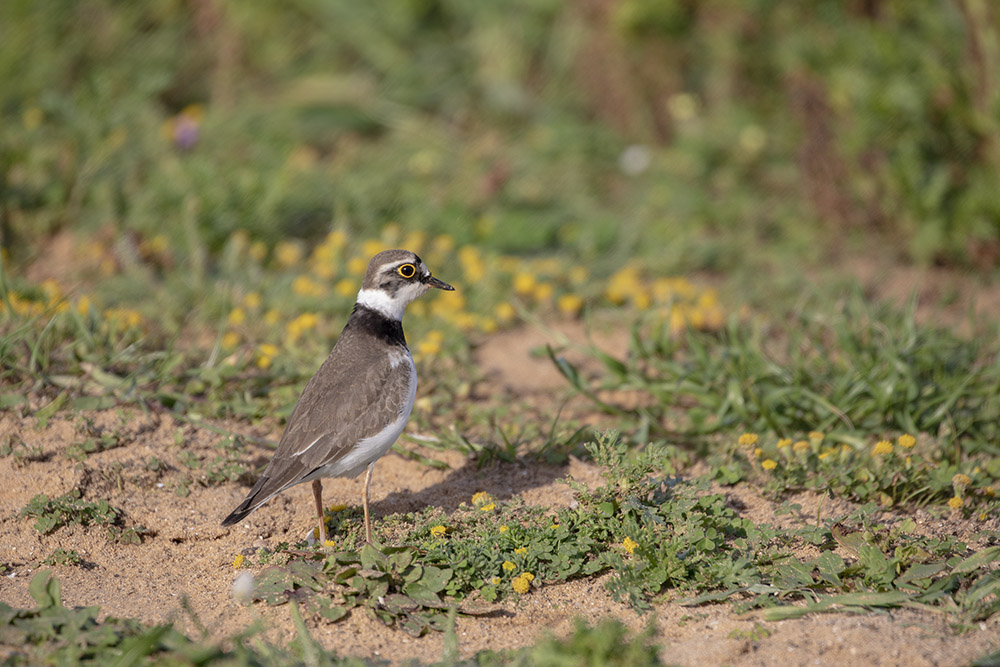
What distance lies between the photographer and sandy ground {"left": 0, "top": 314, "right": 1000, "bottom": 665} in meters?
4.02

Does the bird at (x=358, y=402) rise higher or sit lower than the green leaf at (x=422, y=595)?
higher

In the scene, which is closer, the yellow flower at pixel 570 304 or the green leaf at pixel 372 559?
the green leaf at pixel 372 559

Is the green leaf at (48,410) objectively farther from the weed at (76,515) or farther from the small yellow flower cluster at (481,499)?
the small yellow flower cluster at (481,499)

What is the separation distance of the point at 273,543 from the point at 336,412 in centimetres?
78

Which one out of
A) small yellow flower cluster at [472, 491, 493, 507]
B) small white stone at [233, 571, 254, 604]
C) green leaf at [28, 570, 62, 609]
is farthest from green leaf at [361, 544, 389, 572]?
green leaf at [28, 570, 62, 609]

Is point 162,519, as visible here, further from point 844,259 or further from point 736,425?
point 844,259

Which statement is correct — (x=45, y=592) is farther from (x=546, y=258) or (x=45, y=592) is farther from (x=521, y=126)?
(x=521, y=126)

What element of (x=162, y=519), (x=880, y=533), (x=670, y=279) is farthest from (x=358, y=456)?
(x=670, y=279)

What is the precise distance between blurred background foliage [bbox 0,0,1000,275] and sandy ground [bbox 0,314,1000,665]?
2.41 meters

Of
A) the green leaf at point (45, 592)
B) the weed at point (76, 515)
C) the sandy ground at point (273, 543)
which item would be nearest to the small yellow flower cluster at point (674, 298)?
the sandy ground at point (273, 543)

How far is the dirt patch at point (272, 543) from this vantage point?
402 centimetres

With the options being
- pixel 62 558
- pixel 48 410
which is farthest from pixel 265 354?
pixel 62 558

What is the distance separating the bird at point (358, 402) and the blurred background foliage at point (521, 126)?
256 centimetres

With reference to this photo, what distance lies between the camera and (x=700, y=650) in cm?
402
